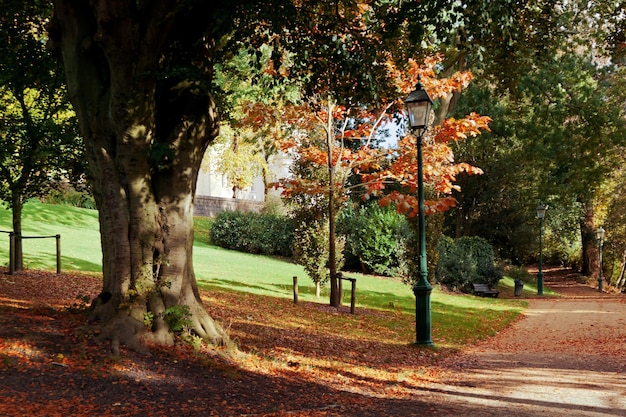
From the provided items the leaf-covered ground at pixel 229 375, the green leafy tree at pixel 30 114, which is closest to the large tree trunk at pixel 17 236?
the green leafy tree at pixel 30 114

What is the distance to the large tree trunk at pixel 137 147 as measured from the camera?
24.7 ft

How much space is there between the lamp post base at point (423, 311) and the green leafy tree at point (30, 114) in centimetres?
655

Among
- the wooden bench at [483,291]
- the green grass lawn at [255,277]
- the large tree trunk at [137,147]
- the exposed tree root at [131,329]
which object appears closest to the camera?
the exposed tree root at [131,329]

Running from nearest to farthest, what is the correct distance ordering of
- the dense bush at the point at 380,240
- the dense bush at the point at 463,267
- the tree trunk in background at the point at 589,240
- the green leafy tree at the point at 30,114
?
the green leafy tree at the point at 30,114, the dense bush at the point at 463,267, the dense bush at the point at 380,240, the tree trunk in background at the point at 589,240

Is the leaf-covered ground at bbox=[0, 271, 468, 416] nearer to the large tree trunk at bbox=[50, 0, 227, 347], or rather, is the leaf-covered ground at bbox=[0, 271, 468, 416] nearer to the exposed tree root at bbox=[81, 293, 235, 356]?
the exposed tree root at bbox=[81, 293, 235, 356]

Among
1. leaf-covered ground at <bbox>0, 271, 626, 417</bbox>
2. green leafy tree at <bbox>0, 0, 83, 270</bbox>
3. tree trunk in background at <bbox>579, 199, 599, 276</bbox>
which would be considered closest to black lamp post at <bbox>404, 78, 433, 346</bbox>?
leaf-covered ground at <bbox>0, 271, 626, 417</bbox>

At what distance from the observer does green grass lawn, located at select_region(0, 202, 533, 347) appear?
1673 centimetres

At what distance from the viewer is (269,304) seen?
14.8 m

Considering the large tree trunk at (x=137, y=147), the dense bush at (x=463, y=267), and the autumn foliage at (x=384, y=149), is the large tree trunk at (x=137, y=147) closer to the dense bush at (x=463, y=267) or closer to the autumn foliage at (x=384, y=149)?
the autumn foliage at (x=384, y=149)

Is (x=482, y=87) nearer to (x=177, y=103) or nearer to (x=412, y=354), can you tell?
(x=412, y=354)

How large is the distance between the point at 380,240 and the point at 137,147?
69.8 feet

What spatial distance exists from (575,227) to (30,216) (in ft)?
109

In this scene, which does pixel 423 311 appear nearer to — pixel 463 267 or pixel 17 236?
pixel 17 236

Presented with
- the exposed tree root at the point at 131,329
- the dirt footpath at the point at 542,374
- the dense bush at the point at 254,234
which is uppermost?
the dense bush at the point at 254,234
